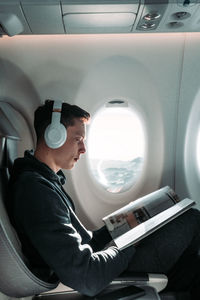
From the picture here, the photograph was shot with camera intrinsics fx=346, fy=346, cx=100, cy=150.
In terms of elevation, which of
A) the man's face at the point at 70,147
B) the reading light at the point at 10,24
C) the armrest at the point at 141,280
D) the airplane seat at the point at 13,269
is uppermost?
the reading light at the point at 10,24

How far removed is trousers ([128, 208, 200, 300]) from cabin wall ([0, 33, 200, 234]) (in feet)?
2.85

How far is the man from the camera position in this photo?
1.19 metres

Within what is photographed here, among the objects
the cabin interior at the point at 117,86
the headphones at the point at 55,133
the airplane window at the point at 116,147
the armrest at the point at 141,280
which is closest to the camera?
the armrest at the point at 141,280

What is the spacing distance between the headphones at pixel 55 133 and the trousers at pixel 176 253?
56 centimetres

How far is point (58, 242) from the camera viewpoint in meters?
1.17

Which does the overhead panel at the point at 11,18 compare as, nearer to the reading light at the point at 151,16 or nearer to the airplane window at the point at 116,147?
the reading light at the point at 151,16

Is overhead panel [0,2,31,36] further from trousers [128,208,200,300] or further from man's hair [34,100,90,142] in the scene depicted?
trousers [128,208,200,300]

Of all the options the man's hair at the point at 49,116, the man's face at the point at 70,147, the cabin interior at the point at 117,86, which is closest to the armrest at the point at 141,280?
the man's face at the point at 70,147

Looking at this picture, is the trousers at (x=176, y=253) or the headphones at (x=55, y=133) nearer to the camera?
the trousers at (x=176, y=253)

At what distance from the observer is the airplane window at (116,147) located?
2355 millimetres

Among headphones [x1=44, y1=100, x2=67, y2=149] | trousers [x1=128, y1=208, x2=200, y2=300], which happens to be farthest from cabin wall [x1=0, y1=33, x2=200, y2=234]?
trousers [x1=128, y1=208, x2=200, y2=300]

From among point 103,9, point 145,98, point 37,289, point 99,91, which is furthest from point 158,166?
point 37,289

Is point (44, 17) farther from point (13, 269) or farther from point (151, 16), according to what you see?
point (13, 269)

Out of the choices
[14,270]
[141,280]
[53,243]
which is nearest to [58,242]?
[53,243]
